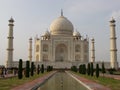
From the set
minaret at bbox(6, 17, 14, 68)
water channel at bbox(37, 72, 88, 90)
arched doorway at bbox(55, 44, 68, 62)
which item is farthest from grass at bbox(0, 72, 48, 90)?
arched doorway at bbox(55, 44, 68, 62)

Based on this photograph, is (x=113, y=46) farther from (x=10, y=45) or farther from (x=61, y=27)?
(x=10, y=45)

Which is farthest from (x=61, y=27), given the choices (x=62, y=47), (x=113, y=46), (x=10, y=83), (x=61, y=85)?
(x=61, y=85)

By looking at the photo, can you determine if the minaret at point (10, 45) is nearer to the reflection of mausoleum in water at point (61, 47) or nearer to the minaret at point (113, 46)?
the reflection of mausoleum in water at point (61, 47)

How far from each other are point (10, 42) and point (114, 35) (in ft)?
46.0

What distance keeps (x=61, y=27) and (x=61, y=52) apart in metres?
4.13

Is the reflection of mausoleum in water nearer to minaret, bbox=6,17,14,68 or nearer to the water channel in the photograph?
minaret, bbox=6,17,14,68

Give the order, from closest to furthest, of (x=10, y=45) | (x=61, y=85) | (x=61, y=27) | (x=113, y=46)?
1. (x=61, y=85)
2. (x=10, y=45)
3. (x=113, y=46)
4. (x=61, y=27)

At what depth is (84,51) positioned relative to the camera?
3947cm

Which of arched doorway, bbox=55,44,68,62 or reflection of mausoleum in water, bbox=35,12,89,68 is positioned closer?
reflection of mausoleum in water, bbox=35,12,89,68

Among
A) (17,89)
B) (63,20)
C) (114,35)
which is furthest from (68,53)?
(17,89)

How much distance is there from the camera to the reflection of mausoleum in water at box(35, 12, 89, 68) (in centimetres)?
3878

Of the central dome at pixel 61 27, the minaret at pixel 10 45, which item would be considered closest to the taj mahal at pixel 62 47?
the central dome at pixel 61 27

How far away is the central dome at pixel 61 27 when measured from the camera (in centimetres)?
4084

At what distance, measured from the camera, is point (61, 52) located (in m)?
40.9
